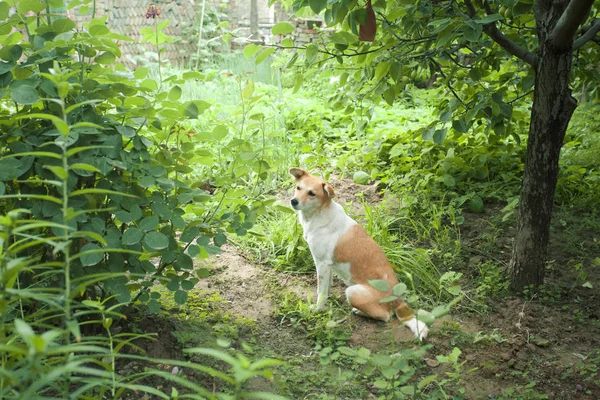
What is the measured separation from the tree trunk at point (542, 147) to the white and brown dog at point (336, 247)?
35.6 inches

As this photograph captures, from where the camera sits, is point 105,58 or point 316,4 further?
point 316,4

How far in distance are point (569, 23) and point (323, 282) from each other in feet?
7.34

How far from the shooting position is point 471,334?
382 centimetres

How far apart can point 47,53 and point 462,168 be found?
12.6ft

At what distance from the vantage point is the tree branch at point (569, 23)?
350cm

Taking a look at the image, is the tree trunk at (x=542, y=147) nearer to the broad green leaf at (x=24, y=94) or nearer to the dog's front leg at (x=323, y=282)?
the dog's front leg at (x=323, y=282)

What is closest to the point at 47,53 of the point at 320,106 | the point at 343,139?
the point at 343,139

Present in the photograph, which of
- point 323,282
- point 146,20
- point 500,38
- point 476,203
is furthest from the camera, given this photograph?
point 146,20

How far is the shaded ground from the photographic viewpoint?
329cm

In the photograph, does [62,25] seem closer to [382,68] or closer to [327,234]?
[382,68]

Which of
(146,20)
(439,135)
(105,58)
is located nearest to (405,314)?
(439,135)

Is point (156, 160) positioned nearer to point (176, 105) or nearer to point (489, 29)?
point (176, 105)

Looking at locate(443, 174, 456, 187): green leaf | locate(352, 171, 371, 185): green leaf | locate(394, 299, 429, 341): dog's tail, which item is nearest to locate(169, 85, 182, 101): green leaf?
locate(394, 299, 429, 341): dog's tail

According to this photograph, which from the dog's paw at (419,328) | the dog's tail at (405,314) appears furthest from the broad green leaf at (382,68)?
the dog's paw at (419,328)
